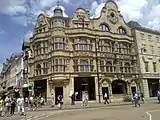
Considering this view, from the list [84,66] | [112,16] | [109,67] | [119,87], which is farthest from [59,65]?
[112,16]

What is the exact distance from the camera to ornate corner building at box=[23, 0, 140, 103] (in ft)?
128

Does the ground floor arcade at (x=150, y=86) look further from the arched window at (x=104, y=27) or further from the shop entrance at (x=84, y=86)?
the arched window at (x=104, y=27)

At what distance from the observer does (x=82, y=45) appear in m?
41.0

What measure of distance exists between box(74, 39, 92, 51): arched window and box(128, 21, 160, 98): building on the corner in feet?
37.5

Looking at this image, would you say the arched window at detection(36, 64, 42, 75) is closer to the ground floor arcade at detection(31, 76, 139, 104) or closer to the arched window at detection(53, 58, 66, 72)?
the ground floor arcade at detection(31, 76, 139, 104)

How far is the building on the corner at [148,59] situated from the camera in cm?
4597

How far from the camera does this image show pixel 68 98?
3825cm

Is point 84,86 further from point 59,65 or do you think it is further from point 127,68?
point 127,68

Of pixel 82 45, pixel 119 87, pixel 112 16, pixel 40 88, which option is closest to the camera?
pixel 40 88

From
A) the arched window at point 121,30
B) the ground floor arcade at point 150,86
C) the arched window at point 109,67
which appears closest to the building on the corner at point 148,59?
the ground floor arcade at point 150,86

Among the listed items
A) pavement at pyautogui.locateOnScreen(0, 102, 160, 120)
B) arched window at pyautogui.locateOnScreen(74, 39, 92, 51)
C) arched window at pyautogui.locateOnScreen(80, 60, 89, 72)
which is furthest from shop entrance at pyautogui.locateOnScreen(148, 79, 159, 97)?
pavement at pyautogui.locateOnScreen(0, 102, 160, 120)

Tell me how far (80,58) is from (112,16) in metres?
12.1

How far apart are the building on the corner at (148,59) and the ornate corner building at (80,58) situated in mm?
1744

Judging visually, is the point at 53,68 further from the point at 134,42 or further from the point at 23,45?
the point at 134,42
